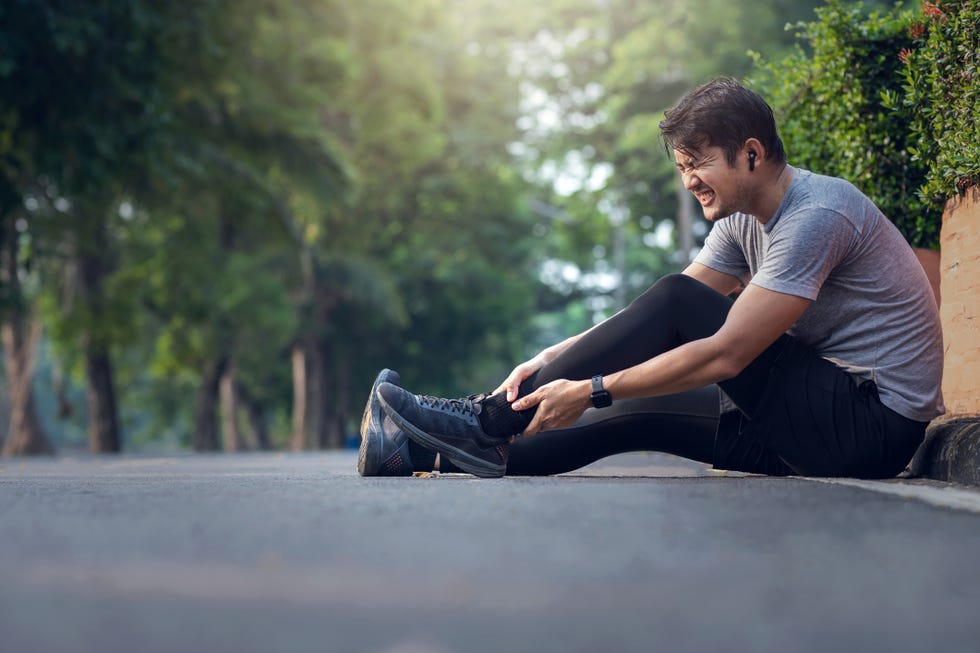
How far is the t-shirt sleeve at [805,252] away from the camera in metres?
4.20

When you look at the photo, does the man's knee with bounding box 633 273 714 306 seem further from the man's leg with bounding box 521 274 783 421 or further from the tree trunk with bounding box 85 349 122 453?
the tree trunk with bounding box 85 349 122 453

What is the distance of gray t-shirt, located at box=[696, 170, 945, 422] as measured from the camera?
424 cm

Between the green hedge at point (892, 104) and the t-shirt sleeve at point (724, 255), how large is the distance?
97 centimetres

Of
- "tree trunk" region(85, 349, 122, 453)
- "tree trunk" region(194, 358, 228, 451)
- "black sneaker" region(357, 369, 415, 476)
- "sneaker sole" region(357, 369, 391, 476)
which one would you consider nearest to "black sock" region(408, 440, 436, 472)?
"black sneaker" region(357, 369, 415, 476)

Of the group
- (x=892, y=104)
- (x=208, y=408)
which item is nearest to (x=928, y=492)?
(x=892, y=104)

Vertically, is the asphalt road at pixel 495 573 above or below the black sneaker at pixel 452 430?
below

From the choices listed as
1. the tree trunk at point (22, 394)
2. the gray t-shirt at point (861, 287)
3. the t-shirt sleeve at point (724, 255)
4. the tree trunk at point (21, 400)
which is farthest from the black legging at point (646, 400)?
the tree trunk at point (21, 400)

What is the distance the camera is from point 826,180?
444 cm

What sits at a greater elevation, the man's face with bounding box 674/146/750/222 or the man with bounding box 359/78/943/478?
the man's face with bounding box 674/146/750/222

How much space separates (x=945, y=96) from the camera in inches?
202

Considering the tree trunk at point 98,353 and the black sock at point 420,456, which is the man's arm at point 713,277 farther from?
the tree trunk at point 98,353

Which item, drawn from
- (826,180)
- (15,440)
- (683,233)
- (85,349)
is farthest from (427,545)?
(15,440)

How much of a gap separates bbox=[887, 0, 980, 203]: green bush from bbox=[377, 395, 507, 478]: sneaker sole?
7.53 feet

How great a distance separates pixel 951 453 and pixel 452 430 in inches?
73.5
